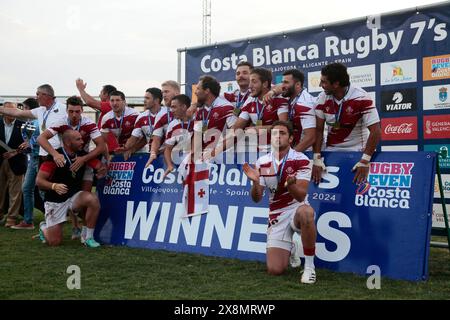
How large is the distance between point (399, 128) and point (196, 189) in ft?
9.36

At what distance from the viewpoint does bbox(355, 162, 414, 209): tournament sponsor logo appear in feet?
18.0

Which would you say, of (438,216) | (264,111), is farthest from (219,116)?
(438,216)

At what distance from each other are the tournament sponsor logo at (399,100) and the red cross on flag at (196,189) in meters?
2.61

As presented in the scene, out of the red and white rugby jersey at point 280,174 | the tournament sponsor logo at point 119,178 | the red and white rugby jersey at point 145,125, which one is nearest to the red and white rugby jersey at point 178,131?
the red and white rugby jersey at point 145,125

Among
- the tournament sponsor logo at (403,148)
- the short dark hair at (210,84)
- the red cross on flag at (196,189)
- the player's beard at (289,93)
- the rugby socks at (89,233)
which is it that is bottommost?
the rugby socks at (89,233)

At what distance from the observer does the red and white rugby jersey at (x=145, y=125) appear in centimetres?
819

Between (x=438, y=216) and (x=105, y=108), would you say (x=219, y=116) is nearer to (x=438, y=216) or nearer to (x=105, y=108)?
(x=105, y=108)

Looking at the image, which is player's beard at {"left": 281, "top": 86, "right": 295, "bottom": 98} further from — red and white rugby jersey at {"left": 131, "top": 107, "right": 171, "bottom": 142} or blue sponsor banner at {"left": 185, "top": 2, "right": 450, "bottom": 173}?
red and white rugby jersey at {"left": 131, "top": 107, "right": 171, "bottom": 142}

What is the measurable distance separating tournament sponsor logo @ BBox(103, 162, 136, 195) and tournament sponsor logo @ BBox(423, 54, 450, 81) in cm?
413

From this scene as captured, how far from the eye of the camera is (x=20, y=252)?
7148mm

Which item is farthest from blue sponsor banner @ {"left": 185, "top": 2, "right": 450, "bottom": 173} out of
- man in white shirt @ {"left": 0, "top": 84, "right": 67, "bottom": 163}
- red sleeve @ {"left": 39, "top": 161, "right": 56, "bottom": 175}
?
red sleeve @ {"left": 39, "top": 161, "right": 56, "bottom": 175}

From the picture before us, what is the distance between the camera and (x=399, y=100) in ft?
24.3

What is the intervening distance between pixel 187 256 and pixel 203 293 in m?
1.84

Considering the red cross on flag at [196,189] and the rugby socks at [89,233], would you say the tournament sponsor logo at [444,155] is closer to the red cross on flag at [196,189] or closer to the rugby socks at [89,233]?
the red cross on flag at [196,189]
